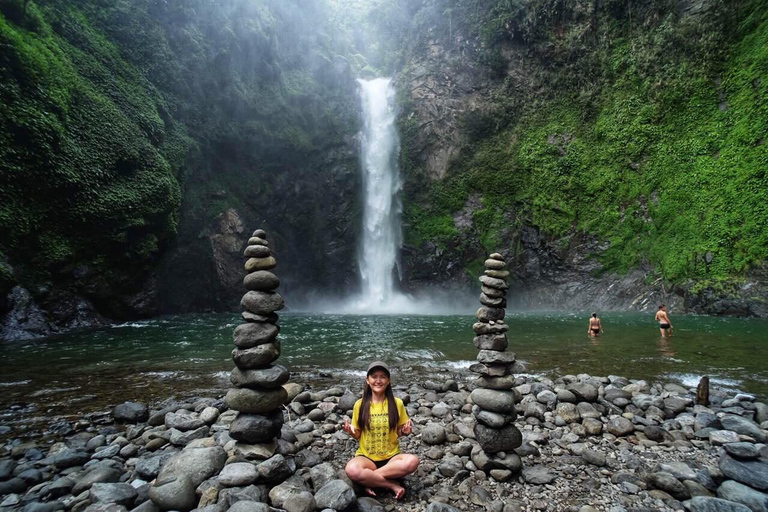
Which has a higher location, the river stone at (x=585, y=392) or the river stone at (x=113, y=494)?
the river stone at (x=585, y=392)

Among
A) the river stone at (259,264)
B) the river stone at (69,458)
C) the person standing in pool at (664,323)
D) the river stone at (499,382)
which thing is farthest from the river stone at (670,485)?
the person standing in pool at (664,323)

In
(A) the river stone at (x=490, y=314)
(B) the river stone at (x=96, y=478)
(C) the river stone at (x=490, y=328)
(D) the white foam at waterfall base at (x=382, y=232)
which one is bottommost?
(B) the river stone at (x=96, y=478)

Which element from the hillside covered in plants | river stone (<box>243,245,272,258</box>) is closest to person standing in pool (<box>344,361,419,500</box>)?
river stone (<box>243,245,272,258</box>)

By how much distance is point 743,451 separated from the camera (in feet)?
13.8

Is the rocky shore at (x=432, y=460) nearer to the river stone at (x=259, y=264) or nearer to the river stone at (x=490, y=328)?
the river stone at (x=490, y=328)

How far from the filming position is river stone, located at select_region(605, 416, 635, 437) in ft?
18.0

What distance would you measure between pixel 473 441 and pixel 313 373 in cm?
549

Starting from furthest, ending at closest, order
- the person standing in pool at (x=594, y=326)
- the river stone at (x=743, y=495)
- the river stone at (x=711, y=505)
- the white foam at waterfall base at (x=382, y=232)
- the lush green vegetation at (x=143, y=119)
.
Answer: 1. the white foam at waterfall base at (x=382, y=232)
2. the lush green vegetation at (x=143, y=119)
3. the person standing in pool at (x=594, y=326)
4. the river stone at (x=743, y=495)
5. the river stone at (x=711, y=505)

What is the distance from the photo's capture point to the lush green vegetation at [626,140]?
73.8ft

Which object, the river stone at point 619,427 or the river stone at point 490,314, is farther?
the river stone at point 619,427

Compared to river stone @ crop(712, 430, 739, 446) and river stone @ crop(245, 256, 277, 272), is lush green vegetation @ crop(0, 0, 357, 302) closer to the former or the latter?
river stone @ crop(245, 256, 277, 272)

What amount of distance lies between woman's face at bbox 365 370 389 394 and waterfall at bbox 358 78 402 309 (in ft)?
94.0

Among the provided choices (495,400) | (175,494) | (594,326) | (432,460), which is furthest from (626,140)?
(175,494)

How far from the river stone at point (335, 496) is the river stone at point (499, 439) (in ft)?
5.78
